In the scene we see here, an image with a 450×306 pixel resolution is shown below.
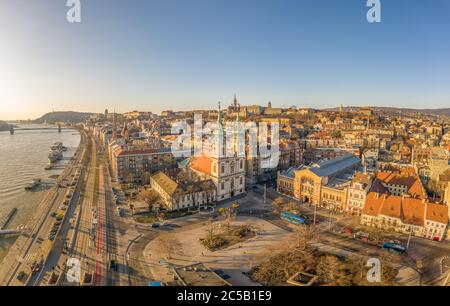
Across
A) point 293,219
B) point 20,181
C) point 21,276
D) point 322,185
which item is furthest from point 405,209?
point 20,181

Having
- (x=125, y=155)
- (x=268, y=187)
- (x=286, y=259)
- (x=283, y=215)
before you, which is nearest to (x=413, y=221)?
(x=283, y=215)

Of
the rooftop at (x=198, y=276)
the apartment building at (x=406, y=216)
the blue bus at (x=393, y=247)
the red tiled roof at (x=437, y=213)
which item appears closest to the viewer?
the rooftop at (x=198, y=276)

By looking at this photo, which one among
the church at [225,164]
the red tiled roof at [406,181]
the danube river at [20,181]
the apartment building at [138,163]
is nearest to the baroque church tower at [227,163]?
the church at [225,164]

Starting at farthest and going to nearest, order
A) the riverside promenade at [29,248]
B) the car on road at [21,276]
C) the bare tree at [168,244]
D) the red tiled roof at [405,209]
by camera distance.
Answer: the red tiled roof at [405,209] → the bare tree at [168,244] → the riverside promenade at [29,248] → the car on road at [21,276]

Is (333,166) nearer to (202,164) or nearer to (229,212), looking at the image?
(202,164)

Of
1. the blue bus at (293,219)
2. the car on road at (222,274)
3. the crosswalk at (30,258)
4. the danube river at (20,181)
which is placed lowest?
the crosswalk at (30,258)

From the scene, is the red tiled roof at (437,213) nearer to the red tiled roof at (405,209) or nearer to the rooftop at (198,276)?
the red tiled roof at (405,209)

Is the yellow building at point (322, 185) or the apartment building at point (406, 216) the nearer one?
the apartment building at point (406, 216)
